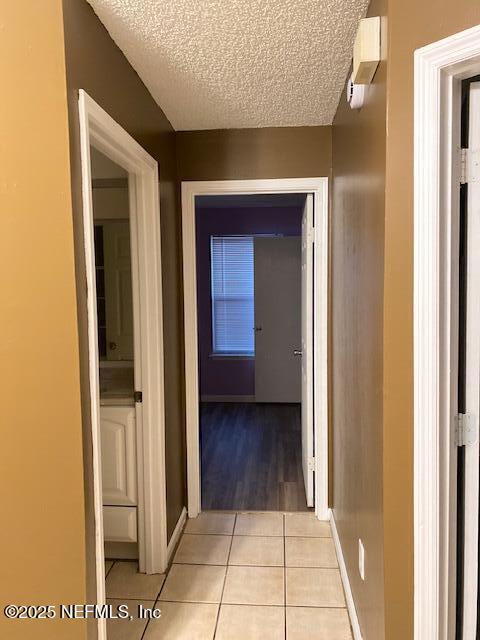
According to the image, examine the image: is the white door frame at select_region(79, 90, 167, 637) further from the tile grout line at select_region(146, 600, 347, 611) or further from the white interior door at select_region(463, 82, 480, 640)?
the white interior door at select_region(463, 82, 480, 640)

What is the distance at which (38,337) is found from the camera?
1.36m

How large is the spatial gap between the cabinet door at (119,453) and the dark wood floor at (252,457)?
A: 0.87 meters

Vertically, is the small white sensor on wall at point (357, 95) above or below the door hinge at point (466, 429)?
above

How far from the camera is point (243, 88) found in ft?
7.04

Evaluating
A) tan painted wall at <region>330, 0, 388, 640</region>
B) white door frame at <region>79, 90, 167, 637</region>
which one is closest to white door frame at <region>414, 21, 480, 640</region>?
tan painted wall at <region>330, 0, 388, 640</region>

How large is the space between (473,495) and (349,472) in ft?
2.69

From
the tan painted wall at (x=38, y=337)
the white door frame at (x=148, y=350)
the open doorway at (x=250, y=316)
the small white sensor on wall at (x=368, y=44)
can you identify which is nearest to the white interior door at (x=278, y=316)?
the open doorway at (x=250, y=316)

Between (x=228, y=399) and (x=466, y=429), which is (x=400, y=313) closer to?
(x=466, y=429)

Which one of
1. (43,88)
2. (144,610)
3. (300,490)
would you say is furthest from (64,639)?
(300,490)

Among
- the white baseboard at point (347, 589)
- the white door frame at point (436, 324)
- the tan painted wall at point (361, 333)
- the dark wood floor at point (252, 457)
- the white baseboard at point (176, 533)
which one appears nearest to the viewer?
the white door frame at point (436, 324)

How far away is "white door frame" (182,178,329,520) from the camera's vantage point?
275 cm

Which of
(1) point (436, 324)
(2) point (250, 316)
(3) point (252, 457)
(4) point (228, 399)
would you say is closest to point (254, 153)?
(1) point (436, 324)

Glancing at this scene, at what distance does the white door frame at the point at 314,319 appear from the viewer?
2754 millimetres

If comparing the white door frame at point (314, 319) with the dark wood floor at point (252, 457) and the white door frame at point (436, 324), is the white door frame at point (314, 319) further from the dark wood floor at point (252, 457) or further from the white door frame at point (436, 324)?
the white door frame at point (436, 324)
